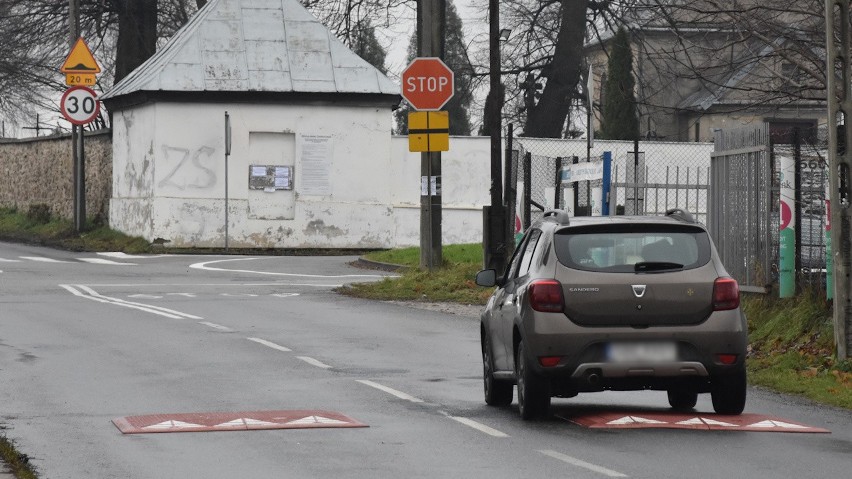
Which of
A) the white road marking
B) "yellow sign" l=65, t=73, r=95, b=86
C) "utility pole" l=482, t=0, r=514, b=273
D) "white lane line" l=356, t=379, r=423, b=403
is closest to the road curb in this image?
the white road marking

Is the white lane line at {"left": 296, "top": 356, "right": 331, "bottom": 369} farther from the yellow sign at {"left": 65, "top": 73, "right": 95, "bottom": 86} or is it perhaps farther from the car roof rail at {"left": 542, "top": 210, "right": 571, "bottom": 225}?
the yellow sign at {"left": 65, "top": 73, "right": 95, "bottom": 86}

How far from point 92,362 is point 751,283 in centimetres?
735

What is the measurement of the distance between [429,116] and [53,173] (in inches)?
952

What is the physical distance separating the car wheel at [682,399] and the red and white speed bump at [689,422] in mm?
433

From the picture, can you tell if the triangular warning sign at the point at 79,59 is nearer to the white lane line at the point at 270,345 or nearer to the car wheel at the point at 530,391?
the white lane line at the point at 270,345

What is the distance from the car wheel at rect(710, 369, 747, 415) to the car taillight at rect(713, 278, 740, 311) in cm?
47

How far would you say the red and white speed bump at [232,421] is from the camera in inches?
433

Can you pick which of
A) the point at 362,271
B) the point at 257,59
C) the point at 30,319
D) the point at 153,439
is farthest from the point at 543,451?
the point at 257,59

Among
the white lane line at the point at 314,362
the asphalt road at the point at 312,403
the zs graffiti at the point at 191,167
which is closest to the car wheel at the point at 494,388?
the asphalt road at the point at 312,403

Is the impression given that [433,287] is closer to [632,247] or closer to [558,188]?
[558,188]

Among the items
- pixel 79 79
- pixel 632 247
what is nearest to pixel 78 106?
pixel 79 79

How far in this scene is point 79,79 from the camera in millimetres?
42094

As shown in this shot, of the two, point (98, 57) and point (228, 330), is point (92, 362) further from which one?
point (98, 57)

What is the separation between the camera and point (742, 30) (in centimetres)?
1625
